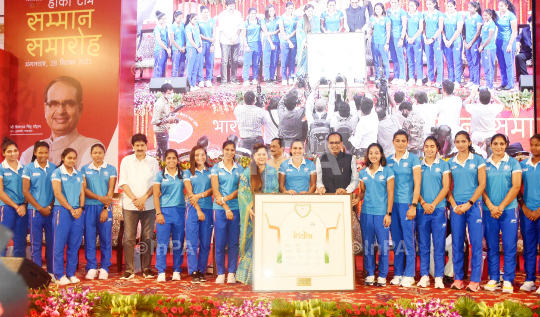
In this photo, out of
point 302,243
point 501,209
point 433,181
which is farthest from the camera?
point 433,181

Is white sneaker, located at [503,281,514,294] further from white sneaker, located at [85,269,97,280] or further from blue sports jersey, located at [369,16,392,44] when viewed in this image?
white sneaker, located at [85,269,97,280]

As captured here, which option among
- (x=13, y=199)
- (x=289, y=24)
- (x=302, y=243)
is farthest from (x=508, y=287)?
(x=13, y=199)

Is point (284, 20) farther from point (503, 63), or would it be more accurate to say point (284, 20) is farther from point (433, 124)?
point (503, 63)

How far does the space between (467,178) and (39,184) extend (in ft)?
13.8

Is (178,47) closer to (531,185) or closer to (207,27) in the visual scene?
(207,27)

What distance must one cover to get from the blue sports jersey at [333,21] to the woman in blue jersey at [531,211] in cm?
269

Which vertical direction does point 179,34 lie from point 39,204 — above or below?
above

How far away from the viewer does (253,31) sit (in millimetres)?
5430

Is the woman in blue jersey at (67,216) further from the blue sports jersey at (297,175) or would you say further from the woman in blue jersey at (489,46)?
the woman in blue jersey at (489,46)

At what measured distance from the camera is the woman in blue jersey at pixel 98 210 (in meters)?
4.12

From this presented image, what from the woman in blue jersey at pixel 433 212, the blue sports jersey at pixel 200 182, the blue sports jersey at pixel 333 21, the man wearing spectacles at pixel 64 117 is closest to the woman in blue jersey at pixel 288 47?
the blue sports jersey at pixel 333 21

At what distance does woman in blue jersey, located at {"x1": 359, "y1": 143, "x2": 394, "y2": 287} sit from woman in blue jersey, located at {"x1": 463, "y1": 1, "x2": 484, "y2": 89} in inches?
87.0

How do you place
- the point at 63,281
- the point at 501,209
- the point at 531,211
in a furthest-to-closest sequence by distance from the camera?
the point at 63,281
the point at 531,211
the point at 501,209

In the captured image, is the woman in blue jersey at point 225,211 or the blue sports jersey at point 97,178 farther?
the blue sports jersey at point 97,178
